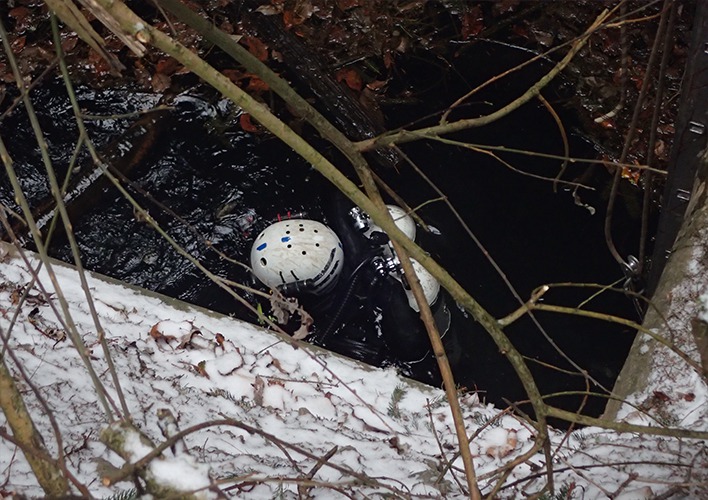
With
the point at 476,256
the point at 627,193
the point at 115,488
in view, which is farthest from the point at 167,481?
the point at 627,193

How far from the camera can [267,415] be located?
3.83 m

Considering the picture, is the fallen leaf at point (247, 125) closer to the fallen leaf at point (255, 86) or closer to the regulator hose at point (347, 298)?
the fallen leaf at point (255, 86)

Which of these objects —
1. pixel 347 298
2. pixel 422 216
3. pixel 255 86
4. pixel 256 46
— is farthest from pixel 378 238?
pixel 256 46

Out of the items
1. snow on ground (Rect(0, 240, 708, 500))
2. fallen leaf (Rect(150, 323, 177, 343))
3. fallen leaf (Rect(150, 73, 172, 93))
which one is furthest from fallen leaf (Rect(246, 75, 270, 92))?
fallen leaf (Rect(150, 323, 177, 343))

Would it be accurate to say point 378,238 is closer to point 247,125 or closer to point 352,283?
point 352,283

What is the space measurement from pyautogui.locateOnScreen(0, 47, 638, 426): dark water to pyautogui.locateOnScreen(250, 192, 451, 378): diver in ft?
0.12

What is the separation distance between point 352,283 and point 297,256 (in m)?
A: 0.50

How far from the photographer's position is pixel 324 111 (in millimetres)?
6539

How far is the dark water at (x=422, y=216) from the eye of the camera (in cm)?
563

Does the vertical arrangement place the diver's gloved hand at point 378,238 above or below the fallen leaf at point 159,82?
below

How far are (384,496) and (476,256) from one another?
3574 millimetres

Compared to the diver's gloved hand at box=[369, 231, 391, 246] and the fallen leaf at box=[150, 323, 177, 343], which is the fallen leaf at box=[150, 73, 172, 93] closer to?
the diver's gloved hand at box=[369, 231, 391, 246]

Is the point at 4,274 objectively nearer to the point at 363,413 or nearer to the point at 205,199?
the point at 205,199

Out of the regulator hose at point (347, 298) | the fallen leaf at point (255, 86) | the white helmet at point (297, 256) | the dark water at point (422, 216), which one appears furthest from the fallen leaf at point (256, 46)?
the regulator hose at point (347, 298)
